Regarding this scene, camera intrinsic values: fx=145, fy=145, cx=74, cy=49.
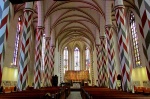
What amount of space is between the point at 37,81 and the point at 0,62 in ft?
28.5

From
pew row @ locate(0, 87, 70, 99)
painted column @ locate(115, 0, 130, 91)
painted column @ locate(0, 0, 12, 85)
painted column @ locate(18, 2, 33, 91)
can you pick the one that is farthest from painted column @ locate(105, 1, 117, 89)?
painted column @ locate(0, 0, 12, 85)

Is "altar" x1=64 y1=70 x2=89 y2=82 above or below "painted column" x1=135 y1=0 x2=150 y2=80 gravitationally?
below

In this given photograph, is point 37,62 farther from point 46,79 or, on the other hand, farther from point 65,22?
point 65,22

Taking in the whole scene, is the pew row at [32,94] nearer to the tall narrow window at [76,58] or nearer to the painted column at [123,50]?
the painted column at [123,50]

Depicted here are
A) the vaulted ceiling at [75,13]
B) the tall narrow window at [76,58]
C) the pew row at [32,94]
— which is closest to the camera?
the pew row at [32,94]

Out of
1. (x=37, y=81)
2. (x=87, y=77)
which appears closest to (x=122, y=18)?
(x=37, y=81)

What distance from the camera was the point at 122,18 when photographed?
976 centimetres

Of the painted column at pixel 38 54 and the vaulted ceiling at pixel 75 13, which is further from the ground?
the vaulted ceiling at pixel 75 13

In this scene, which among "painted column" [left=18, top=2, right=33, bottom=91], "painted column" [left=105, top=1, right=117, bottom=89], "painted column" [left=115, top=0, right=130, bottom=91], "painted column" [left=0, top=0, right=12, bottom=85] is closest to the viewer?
"painted column" [left=0, top=0, right=12, bottom=85]

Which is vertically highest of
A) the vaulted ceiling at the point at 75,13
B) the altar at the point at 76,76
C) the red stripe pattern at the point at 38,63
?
the vaulted ceiling at the point at 75,13

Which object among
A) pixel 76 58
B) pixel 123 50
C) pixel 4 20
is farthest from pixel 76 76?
pixel 4 20

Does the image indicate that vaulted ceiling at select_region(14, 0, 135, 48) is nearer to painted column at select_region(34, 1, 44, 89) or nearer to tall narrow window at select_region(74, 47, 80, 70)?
painted column at select_region(34, 1, 44, 89)

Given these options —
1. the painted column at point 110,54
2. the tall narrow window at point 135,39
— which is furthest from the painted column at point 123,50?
the tall narrow window at point 135,39

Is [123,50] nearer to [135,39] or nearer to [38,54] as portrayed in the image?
[38,54]
